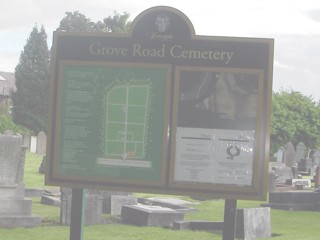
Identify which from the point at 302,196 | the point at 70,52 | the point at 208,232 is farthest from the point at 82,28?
the point at 70,52

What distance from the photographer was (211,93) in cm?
638

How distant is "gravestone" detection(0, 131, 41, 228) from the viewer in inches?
447

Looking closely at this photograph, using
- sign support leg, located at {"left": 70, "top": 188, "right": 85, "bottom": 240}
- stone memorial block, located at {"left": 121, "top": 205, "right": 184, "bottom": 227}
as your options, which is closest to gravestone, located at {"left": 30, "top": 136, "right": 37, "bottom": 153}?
stone memorial block, located at {"left": 121, "top": 205, "right": 184, "bottom": 227}

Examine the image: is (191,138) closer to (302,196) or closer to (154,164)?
(154,164)

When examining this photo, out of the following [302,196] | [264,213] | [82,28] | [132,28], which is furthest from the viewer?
[82,28]

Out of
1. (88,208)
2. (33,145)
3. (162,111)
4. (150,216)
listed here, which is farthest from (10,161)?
(33,145)

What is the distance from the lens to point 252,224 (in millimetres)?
11000

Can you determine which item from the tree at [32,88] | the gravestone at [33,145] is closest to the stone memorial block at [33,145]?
the gravestone at [33,145]

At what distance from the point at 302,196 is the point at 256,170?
1035cm

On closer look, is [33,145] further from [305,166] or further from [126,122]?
[126,122]

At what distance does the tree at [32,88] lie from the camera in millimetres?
62697

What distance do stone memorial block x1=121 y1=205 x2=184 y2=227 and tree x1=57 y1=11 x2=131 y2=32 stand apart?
50820mm

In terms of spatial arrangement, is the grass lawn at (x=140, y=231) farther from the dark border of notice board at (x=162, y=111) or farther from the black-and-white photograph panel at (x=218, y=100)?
the black-and-white photograph panel at (x=218, y=100)

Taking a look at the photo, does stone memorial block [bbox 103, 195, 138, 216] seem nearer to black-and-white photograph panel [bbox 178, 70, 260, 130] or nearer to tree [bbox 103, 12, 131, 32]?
black-and-white photograph panel [bbox 178, 70, 260, 130]
